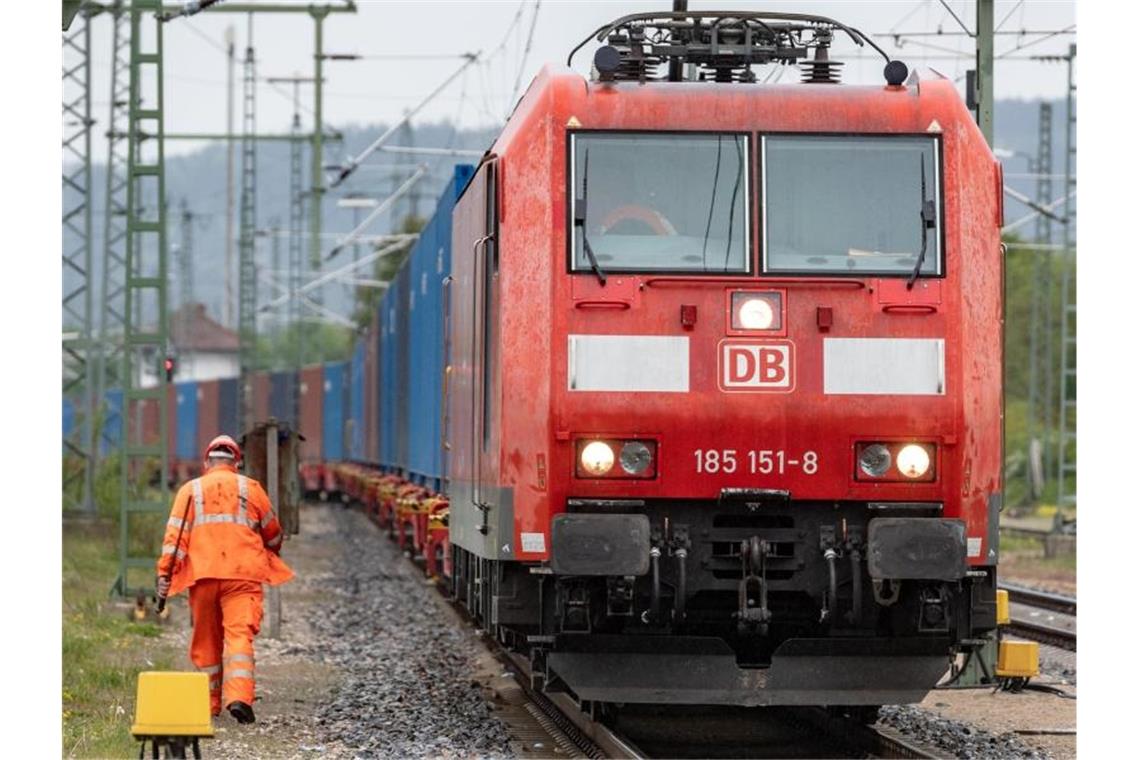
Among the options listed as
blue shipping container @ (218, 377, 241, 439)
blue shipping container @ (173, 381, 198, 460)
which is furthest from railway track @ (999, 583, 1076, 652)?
blue shipping container @ (173, 381, 198, 460)

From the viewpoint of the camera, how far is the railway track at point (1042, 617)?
18906 millimetres

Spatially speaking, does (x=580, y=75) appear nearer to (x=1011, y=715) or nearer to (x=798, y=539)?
(x=798, y=539)

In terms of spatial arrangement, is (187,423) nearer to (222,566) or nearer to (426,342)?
(426,342)

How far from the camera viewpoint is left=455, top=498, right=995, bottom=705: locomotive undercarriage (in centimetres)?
1032

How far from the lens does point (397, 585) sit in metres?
25.5

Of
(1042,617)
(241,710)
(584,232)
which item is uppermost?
(584,232)

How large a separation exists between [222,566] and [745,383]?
328 centimetres

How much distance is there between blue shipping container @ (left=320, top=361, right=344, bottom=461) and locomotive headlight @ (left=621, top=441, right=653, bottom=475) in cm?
3584

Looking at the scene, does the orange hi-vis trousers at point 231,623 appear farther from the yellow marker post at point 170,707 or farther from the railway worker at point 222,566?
the yellow marker post at point 170,707

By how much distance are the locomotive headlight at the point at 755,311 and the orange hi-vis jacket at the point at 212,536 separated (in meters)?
3.18

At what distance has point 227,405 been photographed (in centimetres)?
5688

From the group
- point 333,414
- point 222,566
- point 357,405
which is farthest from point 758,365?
point 333,414

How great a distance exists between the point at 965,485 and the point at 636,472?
1579 millimetres

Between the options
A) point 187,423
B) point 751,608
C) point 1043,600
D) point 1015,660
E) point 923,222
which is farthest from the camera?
point 187,423
